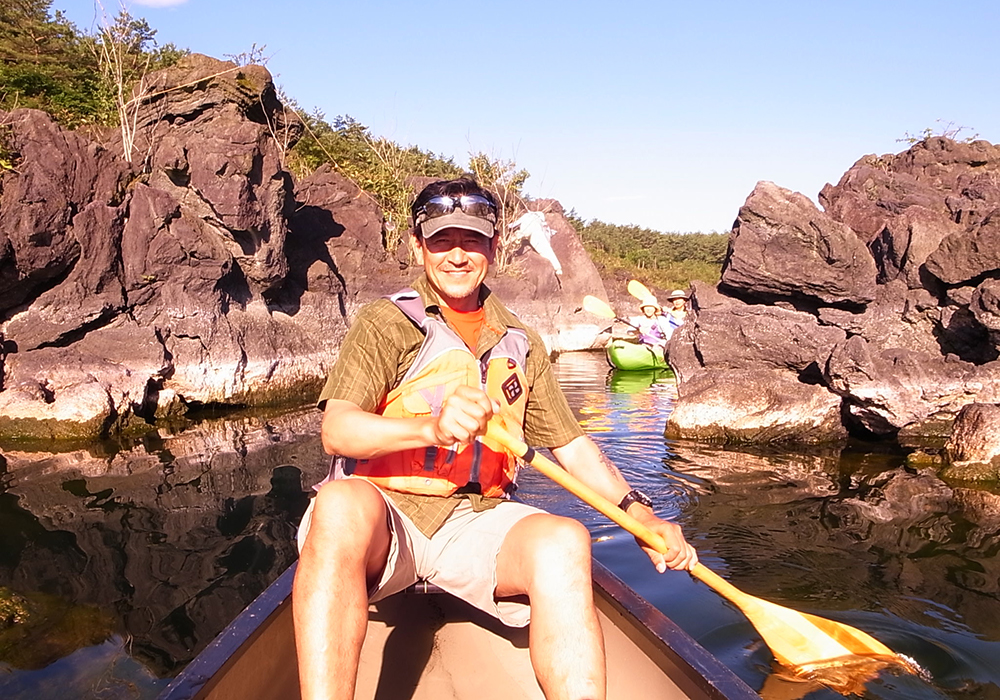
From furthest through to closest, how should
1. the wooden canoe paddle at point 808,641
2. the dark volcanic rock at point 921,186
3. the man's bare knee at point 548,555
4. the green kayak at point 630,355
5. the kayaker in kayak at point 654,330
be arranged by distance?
the kayaker in kayak at point 654,330 < the green kayak at point 630,355 < the dark volcanic rock at point 921,186 < the wooden canoe paddle at point 808,641 < the man's bare knee at point 548,555

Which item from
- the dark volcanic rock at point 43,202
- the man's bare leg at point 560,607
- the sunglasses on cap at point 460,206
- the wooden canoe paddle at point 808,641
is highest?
the dark volcanic rock at point 43,202

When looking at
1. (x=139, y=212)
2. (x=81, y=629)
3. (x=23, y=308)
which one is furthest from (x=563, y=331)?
(x=81, y=629)

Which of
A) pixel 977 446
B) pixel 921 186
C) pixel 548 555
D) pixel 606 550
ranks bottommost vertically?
pixel 606 550

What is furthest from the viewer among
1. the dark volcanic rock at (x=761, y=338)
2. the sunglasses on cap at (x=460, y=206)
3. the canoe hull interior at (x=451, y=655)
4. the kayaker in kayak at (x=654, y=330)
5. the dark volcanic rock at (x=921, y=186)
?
the kayaker in kayak at (x=654, y=330)

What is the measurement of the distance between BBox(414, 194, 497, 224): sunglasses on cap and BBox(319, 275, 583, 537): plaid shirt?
218 mm

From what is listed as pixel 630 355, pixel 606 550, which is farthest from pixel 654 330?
pixel 606 550

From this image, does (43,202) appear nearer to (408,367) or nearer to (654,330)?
(408,367)

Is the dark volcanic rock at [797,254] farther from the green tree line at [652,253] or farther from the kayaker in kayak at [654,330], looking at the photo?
the green tree line at [652,253]

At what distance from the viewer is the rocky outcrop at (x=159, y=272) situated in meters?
8.12

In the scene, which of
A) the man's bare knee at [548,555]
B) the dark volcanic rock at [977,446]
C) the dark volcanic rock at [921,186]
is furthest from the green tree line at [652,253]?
the man's bare knee at [548,555]

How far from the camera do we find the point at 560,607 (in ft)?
5.71

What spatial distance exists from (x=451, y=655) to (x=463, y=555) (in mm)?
561

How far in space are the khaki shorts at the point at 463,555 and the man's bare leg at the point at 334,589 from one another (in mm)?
188

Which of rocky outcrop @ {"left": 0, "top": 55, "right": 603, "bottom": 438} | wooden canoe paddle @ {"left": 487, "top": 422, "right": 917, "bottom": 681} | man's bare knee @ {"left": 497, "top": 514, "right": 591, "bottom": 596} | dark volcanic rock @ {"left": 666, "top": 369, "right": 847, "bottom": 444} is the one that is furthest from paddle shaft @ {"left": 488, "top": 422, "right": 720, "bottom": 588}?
rocky outcrop @ {"left": 0, "top": 55, "right": 603, "bottom": 438}
